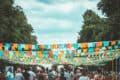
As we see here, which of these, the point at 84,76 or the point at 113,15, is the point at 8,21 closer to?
the point at 113,15

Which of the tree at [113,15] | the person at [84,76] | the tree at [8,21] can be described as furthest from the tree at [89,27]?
the person at [84,76]

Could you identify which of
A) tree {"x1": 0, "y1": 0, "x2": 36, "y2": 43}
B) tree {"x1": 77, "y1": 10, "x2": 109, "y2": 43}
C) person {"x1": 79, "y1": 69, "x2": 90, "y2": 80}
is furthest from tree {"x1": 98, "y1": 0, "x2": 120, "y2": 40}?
tree {"x1": 77, "y1": 10, "x2": 109, "y2": 43}

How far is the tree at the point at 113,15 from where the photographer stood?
51.3 m

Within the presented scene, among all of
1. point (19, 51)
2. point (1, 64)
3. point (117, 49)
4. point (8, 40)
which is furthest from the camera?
point (1, 64)

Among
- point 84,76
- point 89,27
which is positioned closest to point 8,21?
point 89,27

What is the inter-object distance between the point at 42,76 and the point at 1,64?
37493mm

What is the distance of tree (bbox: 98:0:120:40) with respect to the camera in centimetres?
5131

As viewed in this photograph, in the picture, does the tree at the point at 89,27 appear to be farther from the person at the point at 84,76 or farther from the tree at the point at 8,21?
the person at the point at 84,76

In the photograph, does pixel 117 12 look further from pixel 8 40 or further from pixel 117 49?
pixel 8 40

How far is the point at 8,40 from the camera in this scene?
64.4 metres

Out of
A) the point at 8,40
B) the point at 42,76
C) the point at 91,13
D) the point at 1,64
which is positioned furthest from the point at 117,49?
the point at 91,13

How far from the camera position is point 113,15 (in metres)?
51.9

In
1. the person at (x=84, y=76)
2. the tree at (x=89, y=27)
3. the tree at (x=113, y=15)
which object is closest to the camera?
the person at (x=84, y=76)

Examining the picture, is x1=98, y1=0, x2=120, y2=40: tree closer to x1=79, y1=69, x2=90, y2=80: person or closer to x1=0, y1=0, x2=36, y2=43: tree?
Answer: x1=0, y1=0, x2=36, y2=43: tree
